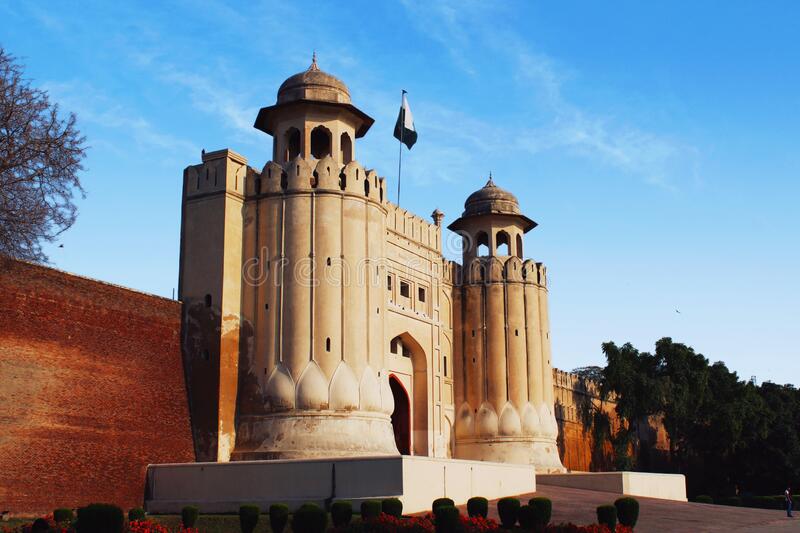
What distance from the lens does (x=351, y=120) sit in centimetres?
3031

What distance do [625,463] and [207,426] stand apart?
78.6 ft

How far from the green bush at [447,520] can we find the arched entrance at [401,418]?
16.5m

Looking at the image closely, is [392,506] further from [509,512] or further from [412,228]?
[412,228]

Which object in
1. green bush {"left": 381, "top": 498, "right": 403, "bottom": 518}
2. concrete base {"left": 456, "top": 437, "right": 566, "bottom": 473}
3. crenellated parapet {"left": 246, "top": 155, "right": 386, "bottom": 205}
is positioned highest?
crenellated parapet {"left": 246, "top": 155, "right": 386, "bottom": 205}

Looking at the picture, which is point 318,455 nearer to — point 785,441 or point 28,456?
point 28,456

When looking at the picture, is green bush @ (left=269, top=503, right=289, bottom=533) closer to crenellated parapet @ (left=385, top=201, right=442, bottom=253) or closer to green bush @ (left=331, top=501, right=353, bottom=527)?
green bush @ (left=331, top=501, right=353, bottom=527)

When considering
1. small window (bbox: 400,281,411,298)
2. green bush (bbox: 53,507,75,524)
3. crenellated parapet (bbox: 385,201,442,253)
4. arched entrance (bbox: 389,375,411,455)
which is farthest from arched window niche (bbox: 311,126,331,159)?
green bush (bbox: 53,507,75,524)

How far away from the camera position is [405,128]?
35281 millimetres

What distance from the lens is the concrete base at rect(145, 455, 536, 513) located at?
2255cm

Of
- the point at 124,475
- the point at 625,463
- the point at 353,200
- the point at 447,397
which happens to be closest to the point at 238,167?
the point at 353,200

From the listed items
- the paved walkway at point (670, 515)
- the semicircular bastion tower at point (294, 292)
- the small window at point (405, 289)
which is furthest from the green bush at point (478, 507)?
the small window at point (405, 289)

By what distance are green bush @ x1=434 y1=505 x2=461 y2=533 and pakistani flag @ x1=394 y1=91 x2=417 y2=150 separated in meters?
20.1

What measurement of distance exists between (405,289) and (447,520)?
1763 cm

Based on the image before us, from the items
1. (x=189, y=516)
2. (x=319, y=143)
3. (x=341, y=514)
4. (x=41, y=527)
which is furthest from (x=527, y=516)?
(x=319, y=143)
